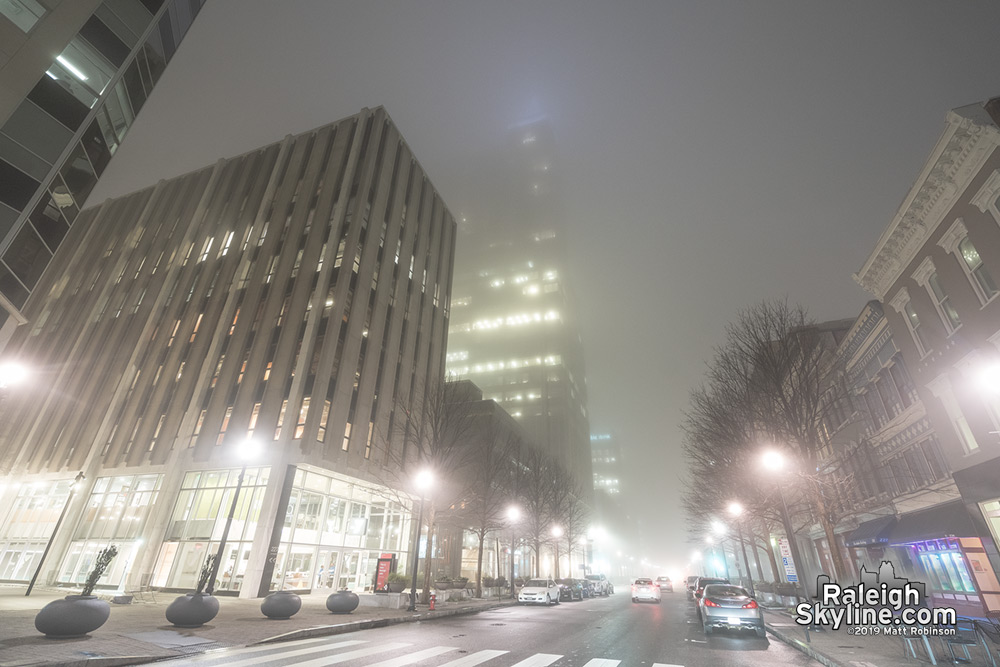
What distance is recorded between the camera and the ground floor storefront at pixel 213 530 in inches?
991

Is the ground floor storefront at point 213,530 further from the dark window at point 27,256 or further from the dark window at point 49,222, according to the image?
the dark window at point 49,222

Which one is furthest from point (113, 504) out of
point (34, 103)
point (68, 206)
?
point (34, 103)

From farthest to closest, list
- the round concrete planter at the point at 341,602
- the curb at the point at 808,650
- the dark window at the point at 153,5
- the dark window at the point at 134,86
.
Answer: the dark window at the point at 134,86 < the dark window at the point at 153,5 < the round concrete planter at the point at 341,602 < the curb at the point at 808,650

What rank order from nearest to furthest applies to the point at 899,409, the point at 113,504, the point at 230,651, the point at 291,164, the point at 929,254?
the point at 230,651, the point at 929,254, the point at 899,409, the point at 113,504, the point at 291,164

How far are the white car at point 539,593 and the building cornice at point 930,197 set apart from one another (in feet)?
86.0

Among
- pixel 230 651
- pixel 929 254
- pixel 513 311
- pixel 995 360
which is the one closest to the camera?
pixel 230 651

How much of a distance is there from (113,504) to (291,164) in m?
30.6

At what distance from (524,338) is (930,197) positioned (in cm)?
10448

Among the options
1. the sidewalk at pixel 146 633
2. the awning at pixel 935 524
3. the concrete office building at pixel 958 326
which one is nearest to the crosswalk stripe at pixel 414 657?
the sidewalk at pixel 146 633

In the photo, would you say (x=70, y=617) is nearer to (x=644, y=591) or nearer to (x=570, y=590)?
(x=570, y=590)

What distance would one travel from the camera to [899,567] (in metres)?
23.8

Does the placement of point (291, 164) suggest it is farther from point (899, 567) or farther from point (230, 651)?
point (899, 567)

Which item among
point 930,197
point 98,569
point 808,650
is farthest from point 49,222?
point 930,197

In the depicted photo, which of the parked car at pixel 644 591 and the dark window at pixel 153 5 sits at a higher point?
the dark window at pixel 153 5
